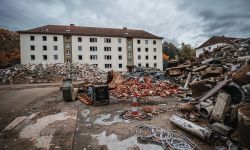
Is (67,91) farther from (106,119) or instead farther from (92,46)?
(92,46)

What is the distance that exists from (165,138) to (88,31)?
3639cm

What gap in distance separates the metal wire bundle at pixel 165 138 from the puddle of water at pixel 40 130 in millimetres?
2299

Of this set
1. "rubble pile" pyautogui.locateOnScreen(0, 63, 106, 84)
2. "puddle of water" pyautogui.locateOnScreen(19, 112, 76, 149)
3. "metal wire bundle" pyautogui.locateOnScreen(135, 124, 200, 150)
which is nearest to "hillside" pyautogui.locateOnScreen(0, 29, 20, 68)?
"rubble pile" pyautogui.locateOnScreen(0, 63, 106, 84)

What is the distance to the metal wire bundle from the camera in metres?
3.24

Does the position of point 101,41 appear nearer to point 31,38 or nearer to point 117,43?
point 117,43

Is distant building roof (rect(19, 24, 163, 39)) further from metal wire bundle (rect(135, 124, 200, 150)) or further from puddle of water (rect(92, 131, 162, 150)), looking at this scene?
metal wire bundle (rect(135, 124, 200, 150))

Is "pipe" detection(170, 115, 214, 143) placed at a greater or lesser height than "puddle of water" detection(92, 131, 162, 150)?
greater

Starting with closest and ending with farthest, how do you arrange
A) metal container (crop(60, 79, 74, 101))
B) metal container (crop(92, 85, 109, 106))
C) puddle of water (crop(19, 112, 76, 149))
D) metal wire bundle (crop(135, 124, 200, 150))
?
metal wire bundle (crop(135, 124, 200, 150)) → puddle of water (crop(19, 112, 76, 149)) → metal container (crop(92, 85, 109, 106)) → metal container (crop(60, 79, 74, 101))

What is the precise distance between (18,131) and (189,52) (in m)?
49.6

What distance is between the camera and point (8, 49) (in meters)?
48.2

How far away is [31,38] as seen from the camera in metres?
31.3

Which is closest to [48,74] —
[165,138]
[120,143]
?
[120,143]

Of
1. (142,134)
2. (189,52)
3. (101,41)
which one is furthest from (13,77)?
(189,52)

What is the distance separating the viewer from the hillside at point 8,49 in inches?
1609
